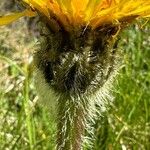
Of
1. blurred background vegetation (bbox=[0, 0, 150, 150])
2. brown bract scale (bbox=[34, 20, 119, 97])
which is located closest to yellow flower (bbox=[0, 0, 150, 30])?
brown bract scale (bbox=[34, 20, 119, 97])

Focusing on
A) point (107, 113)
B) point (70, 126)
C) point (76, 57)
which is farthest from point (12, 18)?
point (107, 113)

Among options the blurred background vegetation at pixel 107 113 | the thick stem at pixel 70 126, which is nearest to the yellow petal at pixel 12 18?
the thick stem at pixel 70 126

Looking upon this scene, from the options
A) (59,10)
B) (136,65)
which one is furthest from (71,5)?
(136,65)

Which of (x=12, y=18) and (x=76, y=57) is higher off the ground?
(x=12, y=18)

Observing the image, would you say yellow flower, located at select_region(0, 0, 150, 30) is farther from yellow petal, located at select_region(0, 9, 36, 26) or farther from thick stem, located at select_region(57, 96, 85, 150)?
thick stem, located at select_region(57, 96, 85, 150)

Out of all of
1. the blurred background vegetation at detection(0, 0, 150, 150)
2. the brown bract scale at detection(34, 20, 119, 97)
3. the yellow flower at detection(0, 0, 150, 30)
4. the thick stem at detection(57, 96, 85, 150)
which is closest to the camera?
the yellow flower at detection(0, 0, 150, 30)

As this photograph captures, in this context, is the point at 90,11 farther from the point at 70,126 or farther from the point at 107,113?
the point at 107,113

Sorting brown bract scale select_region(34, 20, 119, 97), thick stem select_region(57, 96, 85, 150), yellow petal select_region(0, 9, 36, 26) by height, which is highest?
yellow petal select_region(0, 9, 36, 26)
